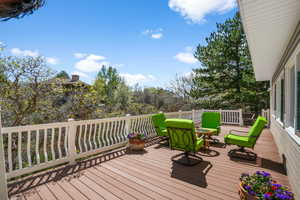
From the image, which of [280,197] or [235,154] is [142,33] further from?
[280,197]

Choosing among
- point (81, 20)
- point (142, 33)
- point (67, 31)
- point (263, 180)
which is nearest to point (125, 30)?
point (142, 33)

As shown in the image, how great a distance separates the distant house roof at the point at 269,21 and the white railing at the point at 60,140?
12.5 feet

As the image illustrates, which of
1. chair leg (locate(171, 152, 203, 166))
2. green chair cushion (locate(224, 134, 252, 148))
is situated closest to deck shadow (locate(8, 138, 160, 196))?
chair leg (locate(171, 152, 203, 166))

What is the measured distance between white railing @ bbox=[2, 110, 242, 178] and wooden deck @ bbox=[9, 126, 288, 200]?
260 mm

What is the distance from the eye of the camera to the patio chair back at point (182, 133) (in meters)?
3.36

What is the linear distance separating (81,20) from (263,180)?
8.82m

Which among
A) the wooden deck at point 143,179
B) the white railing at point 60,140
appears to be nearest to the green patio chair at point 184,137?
the wooden deck at point 143,179

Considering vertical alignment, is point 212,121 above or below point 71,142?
above

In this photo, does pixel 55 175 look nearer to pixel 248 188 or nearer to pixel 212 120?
pixel 248 188

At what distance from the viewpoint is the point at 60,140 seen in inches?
141

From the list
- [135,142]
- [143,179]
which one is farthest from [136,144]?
[143,179]

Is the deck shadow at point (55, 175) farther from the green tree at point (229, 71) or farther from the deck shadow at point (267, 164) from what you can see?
the green tree at point (229, 71)

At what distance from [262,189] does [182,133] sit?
182 cm

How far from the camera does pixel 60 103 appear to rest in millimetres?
6824
